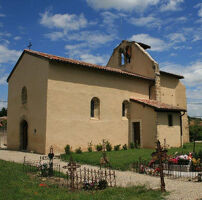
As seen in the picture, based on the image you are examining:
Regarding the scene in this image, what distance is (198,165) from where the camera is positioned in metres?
10.4

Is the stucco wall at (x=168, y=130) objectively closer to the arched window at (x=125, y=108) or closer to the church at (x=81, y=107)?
the church at (x=81, y=107)

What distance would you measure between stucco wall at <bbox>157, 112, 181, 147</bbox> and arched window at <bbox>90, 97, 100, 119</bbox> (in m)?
4.62

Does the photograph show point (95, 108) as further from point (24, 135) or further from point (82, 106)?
point (24, 135)

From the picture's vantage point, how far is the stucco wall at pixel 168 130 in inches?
704

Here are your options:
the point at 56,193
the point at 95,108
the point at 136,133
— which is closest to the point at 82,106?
the point at 95,108

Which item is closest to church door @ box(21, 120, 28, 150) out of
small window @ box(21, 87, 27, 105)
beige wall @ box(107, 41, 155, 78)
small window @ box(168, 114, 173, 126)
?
small window @ box(21, 87, 27, 105)

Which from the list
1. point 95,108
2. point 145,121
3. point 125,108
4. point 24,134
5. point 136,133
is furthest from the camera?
point 125,108

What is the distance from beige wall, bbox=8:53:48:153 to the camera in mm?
15453

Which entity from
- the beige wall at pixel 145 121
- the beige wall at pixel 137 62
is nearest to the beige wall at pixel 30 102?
the beige wall at pixel 145 121

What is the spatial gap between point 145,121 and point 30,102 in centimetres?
882

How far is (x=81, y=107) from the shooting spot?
648 inches

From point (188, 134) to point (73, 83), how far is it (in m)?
15.4

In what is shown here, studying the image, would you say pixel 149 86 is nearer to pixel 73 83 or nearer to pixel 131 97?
pixel 131 97

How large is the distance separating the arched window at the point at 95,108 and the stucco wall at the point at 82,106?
0.27 metres
